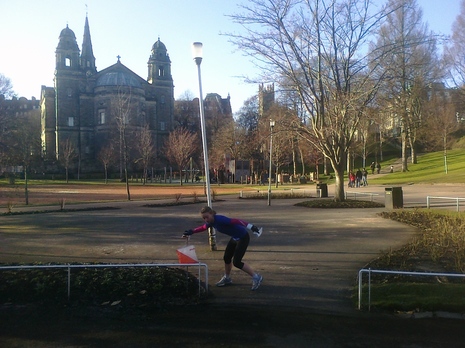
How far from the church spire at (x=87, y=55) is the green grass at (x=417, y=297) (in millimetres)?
95389

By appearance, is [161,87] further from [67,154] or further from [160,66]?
[67,154]

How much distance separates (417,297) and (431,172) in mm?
49729

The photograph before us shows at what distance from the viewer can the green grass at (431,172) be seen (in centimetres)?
4475

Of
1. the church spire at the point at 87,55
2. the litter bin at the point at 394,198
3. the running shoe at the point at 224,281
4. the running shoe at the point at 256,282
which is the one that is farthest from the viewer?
the church spire at the point at 87,55

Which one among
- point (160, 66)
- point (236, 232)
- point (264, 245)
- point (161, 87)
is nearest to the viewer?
point (236, 232)

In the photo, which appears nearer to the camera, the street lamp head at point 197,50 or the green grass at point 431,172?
the street lamp head at point 197,50

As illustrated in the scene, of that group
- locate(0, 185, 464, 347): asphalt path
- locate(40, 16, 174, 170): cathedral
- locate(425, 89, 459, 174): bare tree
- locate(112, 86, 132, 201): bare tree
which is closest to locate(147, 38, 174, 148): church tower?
locate(40, 16, 174, 170): cathedral

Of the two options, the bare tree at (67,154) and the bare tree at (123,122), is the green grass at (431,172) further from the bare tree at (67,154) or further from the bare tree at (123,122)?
the bare tree at (67,154)

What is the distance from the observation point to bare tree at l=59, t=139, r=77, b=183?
74731 mm

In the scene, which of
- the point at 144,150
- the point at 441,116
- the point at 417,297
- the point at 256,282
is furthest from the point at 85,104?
the point at 417,297

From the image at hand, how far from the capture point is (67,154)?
74938 mm

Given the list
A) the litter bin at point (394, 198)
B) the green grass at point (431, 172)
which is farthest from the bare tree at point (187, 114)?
the litter bin at point (394, 198)

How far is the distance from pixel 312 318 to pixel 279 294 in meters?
1.20

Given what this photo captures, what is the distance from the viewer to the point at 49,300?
7301mm
